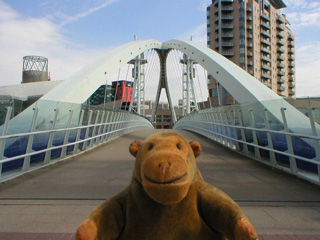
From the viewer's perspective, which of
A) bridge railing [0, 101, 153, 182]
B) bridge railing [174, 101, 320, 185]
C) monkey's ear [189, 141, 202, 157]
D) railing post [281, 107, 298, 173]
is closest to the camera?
monkey's ear [189, 141, 202, 157]

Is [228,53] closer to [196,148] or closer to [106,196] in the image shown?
[106,196]

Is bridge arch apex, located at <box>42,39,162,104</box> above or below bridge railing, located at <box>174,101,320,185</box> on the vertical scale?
above

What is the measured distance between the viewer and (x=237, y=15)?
5975 centimetres

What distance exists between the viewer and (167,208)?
176 centimetres

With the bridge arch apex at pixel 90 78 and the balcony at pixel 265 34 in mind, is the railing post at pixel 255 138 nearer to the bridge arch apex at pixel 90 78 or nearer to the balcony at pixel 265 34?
the bridge arch apex at pixel 90 78

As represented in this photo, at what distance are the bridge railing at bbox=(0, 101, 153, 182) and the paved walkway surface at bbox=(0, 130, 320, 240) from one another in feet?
1.12

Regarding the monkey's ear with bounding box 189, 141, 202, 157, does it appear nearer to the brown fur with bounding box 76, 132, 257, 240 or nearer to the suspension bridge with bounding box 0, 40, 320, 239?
the brown fur with bounding box 76, 132, 257, 240

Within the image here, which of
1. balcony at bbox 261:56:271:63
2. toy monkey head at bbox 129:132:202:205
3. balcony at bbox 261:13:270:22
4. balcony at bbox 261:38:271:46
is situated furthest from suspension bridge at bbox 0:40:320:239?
balcony at bbox 261:13:270:22

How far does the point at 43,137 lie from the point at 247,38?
60310mm

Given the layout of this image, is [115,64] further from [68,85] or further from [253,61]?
[253,61]

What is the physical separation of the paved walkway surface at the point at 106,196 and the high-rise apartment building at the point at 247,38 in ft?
164

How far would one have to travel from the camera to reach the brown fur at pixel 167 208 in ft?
5.16

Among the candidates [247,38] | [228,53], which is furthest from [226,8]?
[228,53]

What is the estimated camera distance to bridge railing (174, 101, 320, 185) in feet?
16.9
